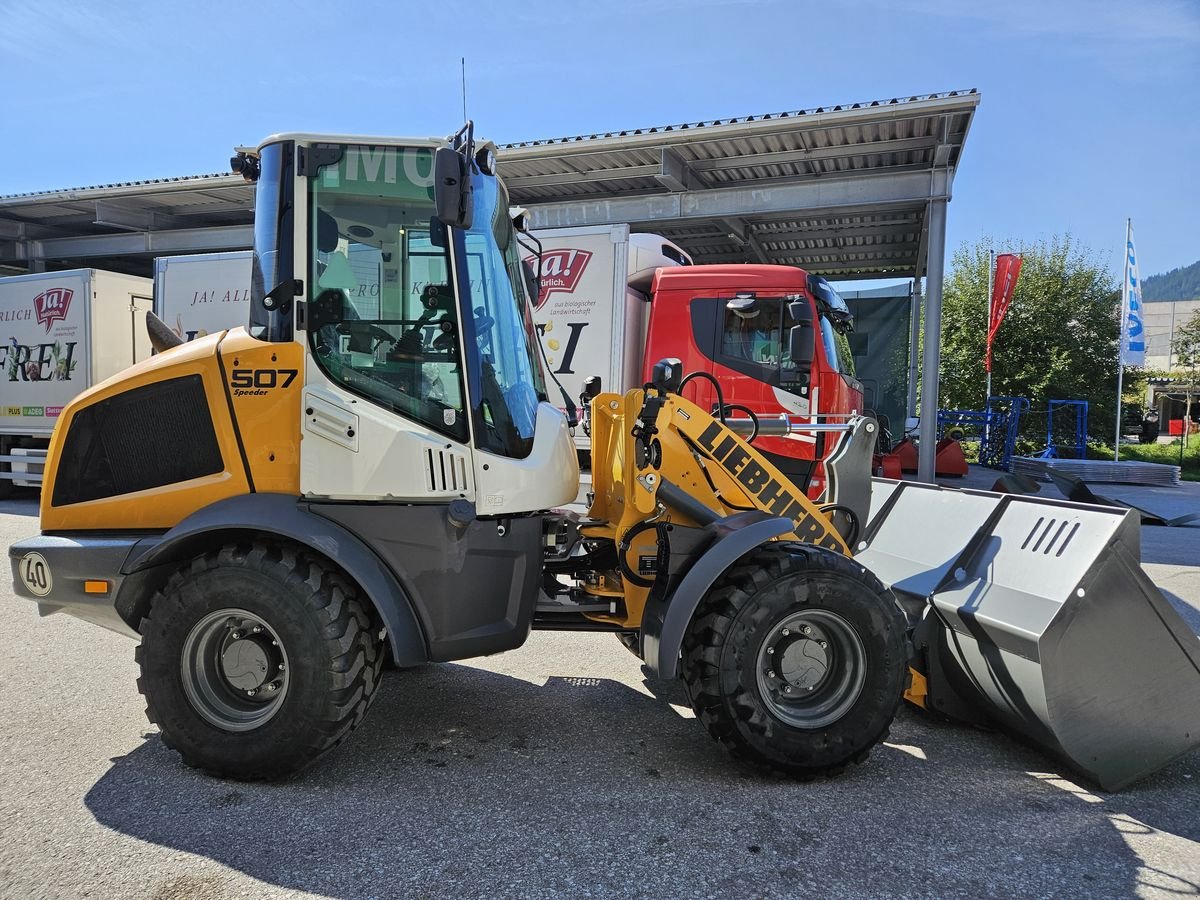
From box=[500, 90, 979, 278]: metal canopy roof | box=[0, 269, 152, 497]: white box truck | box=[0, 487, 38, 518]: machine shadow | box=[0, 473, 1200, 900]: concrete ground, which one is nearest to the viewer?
box=[0, 473, 1200, 900]: concrete ground

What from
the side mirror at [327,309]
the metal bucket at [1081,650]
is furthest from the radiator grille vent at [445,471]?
the metal bucket at [1081,650]

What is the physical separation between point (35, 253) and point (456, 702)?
1645 cm

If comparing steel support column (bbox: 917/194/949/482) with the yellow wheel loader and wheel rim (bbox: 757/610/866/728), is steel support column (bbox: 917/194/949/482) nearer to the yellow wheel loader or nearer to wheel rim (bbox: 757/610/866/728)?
the yellow wheel loader

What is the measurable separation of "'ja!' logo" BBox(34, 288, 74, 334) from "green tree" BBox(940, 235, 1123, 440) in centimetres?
2388

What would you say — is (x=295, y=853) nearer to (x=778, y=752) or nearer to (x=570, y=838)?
(x=570, y=838)

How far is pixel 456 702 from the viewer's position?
4227mm

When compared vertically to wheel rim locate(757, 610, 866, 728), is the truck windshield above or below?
above

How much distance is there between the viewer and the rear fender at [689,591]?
10.5ft

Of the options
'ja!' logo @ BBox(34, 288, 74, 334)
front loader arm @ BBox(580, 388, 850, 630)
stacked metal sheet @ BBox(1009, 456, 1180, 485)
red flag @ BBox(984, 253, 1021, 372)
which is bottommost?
stacked metal sheet @ BBox(1009, 456, 1180, 485)

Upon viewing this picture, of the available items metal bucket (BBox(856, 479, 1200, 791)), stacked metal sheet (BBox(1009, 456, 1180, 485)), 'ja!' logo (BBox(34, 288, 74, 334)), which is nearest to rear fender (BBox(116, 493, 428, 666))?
metal bucket (BBox(856, 479, 1200, 791))

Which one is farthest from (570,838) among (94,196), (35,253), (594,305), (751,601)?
(35,253)

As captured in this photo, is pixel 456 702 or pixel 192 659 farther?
pixel 456 702

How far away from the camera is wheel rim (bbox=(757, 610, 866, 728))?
3322 mm

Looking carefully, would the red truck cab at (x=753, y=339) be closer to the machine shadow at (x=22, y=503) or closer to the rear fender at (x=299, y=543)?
the rear fender at (x=299, y=543)
